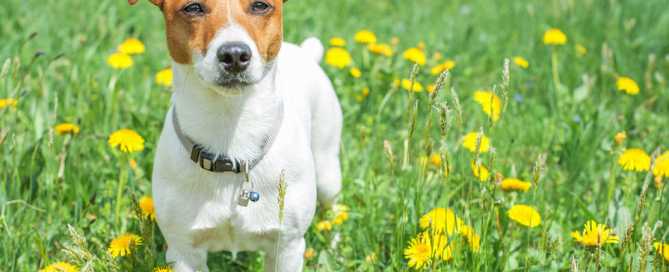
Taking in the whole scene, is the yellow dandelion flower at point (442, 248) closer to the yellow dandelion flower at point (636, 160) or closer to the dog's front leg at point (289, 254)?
the dog's front leg at point (289, 254)

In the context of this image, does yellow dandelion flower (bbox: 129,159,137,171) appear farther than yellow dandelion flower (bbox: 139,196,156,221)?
Yes

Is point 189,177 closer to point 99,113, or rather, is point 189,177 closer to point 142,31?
point 99,113

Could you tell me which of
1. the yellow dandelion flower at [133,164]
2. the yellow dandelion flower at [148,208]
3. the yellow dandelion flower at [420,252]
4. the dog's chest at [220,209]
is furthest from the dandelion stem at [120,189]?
the yellow dandelion flower at [420,252]

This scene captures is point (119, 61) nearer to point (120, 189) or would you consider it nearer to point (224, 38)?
point (120, 189)

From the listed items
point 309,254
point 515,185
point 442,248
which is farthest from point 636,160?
point 309,254

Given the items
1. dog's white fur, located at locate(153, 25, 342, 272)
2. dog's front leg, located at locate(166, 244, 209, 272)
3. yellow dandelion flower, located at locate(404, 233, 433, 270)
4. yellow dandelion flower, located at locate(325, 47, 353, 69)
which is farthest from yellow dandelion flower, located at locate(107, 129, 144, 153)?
yellow dandelion flower, located at locate(325, 47, 353, 69)

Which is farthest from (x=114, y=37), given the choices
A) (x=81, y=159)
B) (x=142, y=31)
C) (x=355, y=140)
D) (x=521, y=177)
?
(x=521, y=177)

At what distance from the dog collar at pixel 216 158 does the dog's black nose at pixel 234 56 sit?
0.40 metres

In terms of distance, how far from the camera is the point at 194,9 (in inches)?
86.1

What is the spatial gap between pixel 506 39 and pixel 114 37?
346 cm

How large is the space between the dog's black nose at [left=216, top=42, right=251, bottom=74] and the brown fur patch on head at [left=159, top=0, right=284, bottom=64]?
95 millimetres

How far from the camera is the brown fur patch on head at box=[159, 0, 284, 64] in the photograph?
213 centimetres

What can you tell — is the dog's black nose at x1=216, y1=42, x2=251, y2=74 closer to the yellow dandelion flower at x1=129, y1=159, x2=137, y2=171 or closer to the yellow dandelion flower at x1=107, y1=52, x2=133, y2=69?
the yellow dandelion flower at x1=129, y1=159, x2=137, y2=171

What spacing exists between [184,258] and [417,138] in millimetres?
2034
